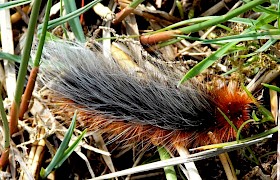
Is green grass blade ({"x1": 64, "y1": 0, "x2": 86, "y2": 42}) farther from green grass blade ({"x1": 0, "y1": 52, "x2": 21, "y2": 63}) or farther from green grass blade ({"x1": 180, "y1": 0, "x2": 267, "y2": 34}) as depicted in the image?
green grass blade ({"x1": 180, "y1": 0, "x2": 267, "y2": 34})

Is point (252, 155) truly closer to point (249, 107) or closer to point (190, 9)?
point (249, 107)

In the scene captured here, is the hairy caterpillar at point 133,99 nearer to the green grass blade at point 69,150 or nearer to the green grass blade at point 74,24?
the green grass blade at point 74,24

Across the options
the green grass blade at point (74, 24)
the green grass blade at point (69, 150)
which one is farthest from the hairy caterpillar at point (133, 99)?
the green grass blade at point (69, 150)

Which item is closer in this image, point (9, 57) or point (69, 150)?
point (69, 150)

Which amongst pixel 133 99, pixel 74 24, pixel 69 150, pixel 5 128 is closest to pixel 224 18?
pixel 133 99

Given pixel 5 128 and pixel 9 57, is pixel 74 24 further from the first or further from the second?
pixel 5 128

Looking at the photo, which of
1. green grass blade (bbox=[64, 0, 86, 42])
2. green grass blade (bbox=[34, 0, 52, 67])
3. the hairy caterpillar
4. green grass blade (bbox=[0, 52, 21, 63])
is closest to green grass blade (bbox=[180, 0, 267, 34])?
the hairy caterpillar

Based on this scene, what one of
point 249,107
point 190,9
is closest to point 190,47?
point 190,9

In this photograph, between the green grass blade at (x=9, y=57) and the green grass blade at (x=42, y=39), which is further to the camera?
the green grass blade at (x=9, y=57)
